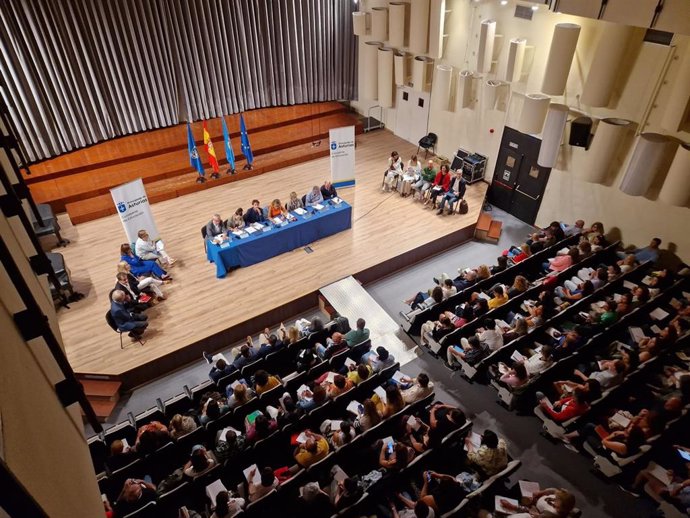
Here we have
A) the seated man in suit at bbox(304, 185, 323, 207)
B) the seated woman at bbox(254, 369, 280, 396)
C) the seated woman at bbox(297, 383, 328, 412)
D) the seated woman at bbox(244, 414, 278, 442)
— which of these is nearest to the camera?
the seated woman at bbox(244, 414, 278, 442)

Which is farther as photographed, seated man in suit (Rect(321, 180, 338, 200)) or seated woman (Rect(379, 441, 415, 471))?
seated man in suit (Rect(321, 180, 338, 200))

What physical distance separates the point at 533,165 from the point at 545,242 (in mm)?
2128

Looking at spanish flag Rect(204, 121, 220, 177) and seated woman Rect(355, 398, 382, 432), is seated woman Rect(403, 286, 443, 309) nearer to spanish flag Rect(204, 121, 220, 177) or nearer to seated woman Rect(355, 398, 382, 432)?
seated woman Rect(355, 398, 382, 432)

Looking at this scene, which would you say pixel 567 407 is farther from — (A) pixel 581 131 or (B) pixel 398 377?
(A) pixel 581 131

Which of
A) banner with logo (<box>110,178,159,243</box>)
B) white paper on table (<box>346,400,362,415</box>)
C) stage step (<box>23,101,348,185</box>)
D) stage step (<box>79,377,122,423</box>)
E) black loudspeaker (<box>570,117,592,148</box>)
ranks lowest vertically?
stage step (<box>79,377,122,423</box>)

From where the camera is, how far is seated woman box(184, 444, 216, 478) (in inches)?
185

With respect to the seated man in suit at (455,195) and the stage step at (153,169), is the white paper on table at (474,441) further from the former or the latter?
the stage step at (153,169)

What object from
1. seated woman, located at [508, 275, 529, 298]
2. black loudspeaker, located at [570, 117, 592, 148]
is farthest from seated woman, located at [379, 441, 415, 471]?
black loudspeaker, located at [570, 117, 592, 148]

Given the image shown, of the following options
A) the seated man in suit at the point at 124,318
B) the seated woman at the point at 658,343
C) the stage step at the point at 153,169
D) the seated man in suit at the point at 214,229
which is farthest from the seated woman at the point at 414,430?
the stage step at the point at 153,169

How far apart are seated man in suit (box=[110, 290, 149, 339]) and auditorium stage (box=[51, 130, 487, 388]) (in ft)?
0.70

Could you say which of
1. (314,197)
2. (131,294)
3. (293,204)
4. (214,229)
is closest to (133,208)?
(214,229)

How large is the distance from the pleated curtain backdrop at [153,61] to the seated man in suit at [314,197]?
437 centimetres

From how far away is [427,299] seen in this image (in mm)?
7312

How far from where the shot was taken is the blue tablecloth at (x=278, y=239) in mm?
8164
